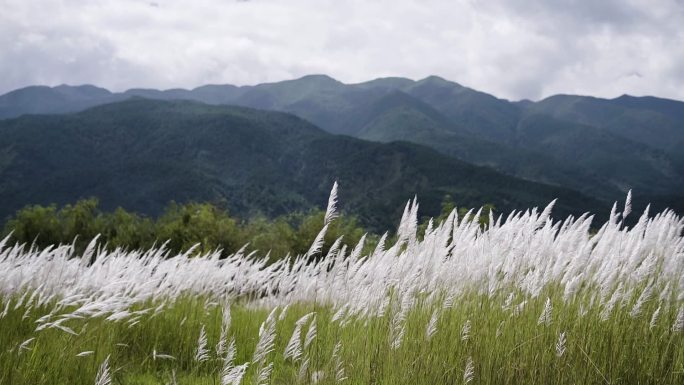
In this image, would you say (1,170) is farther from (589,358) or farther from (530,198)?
(589,358)

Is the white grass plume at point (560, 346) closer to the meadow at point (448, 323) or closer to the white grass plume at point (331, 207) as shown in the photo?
the meadow at point (448, 323)

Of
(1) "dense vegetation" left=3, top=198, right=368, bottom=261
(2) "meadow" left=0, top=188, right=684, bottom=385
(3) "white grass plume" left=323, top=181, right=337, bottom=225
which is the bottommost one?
(1) "dense vegetation" left=3, top=198, right=368, bottom=261

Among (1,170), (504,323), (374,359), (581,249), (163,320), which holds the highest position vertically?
(581,249)

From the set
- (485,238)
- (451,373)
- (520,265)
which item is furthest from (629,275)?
(451,373)

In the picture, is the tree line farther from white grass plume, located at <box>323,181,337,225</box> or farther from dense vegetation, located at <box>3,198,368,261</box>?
white grass plume, located at <box>323,181,337,225</box>

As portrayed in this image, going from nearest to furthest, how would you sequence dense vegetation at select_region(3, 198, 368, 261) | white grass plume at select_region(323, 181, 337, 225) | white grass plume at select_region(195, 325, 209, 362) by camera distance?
white grass plume at select_region(195, 325, 209, 362)
white grass plume at select_region(323, 181, 337, 225)
dense vegetation at select_region(3, 198, 368, 261)

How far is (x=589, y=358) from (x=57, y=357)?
3047 millimetres

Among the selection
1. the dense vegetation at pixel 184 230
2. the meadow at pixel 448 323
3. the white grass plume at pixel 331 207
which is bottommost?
the dense vegetation at pixel 184 230

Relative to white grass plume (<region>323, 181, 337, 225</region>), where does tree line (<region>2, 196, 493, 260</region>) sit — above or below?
below

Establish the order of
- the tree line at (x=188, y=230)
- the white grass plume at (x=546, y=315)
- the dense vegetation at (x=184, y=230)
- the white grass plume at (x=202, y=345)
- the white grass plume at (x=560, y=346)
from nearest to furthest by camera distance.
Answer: the white grass plume at (x=202, y=345), the white grass plume at (x=560, y=346), the white grass plume at (x=546, y=315), the tree line at (x=188, y=230), the dense vegetation at (x=184, y=230)

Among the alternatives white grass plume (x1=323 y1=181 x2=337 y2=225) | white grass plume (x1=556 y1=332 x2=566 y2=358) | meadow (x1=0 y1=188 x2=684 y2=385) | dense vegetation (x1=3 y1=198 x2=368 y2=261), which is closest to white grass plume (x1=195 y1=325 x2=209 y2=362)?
meadow (x1=0 y1=188 x2=684 y2=385)

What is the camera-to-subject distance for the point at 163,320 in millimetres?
4570

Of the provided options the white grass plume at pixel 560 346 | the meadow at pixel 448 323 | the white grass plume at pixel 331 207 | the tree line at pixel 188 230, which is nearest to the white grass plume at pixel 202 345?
the meadow at pixel 448 323

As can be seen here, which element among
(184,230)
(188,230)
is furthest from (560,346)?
(184,230)
